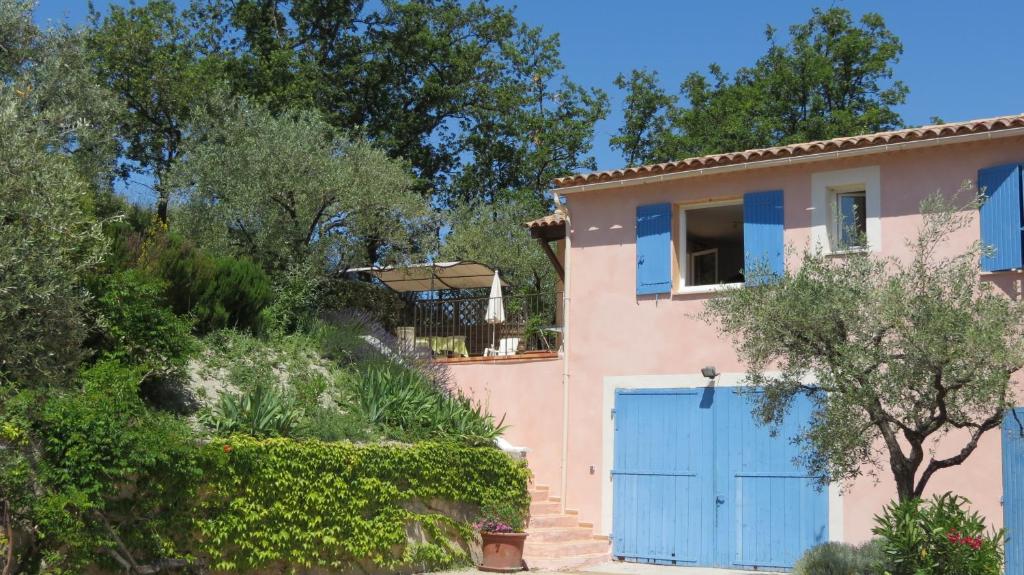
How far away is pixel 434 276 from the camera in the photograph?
1916 cm

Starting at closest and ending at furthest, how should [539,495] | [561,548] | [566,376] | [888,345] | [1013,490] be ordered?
[888,345] → [1013,490] → [561,548] → [539,495] → [566,376]

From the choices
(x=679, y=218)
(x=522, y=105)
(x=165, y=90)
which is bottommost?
(x=679, y=218)

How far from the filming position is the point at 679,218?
15133 mm

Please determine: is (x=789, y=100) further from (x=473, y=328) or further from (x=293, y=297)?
(x=293, y=297)

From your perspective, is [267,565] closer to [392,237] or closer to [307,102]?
[392,237]

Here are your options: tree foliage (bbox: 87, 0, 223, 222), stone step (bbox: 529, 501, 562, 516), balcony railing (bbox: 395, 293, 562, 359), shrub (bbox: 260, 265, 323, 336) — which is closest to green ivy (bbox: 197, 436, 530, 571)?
stone step (bbox: 529, 501, 562, 516)

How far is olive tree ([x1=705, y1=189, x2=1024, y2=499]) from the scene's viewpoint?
8477mm

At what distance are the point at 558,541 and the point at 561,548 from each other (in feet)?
0.58

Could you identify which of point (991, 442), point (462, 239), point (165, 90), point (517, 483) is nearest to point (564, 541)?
point (517, 483)

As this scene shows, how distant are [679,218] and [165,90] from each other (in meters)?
13.0

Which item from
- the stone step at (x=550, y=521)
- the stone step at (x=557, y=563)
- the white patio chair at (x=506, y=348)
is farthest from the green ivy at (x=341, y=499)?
the white patio chair at (x=506, y=348)

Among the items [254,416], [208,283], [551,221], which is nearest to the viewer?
[254,416]

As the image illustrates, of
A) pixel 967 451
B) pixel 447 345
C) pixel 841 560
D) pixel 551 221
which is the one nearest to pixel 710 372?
pixel 841 560

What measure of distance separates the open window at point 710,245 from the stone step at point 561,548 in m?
3.88
